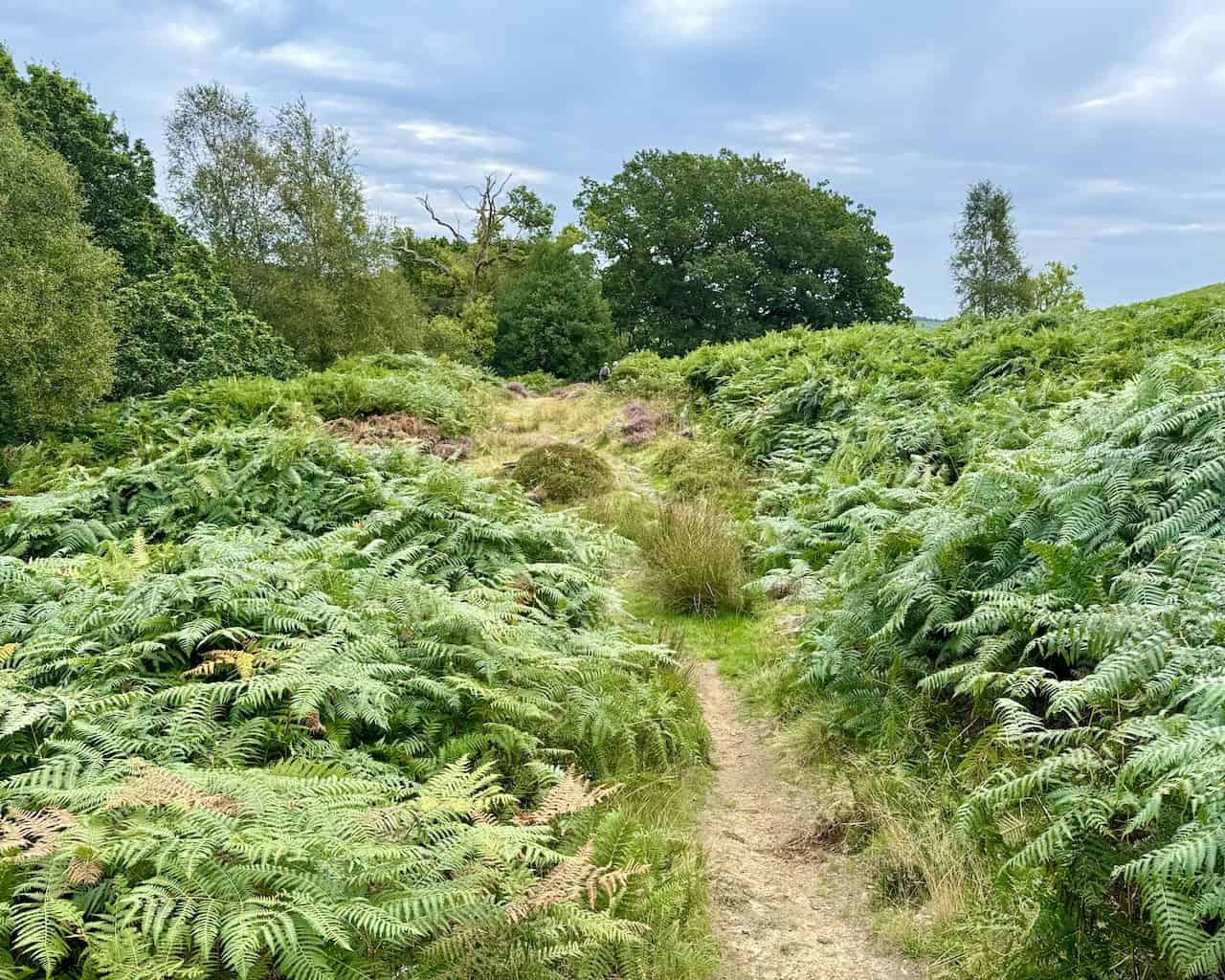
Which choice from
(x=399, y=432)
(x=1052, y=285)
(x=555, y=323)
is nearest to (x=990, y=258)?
(x=1052, y=285)

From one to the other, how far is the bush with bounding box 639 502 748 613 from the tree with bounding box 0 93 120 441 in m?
8.94

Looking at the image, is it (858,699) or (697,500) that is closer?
(858,699)

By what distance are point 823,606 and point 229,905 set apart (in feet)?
14.4

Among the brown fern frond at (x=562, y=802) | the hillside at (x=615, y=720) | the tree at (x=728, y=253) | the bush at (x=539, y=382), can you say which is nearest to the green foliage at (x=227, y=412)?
the hillside at (x=615, y=720)

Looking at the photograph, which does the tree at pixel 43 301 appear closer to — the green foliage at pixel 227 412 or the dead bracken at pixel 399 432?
the green foliage at pixel 227 412

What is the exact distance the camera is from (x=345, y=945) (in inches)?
76.9

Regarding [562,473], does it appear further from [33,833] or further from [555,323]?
[555,323]

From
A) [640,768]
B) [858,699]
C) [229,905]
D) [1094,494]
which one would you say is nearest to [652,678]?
[640,768]

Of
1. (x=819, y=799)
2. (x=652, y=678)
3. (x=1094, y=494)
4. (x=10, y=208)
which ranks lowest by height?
(x=819, y=799)

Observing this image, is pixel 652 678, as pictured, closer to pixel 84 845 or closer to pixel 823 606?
pixel 823 606

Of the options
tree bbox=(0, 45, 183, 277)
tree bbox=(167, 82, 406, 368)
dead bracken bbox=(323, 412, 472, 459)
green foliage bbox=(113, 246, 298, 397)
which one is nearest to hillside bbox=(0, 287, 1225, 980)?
dead bracken bbox=(323, 412, 472, 459)

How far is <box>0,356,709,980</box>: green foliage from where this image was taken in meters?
2.15

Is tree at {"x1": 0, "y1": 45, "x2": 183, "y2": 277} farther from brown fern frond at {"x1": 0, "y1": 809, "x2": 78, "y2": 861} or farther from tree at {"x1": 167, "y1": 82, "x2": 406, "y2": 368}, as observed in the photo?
brown fern frond at {"x1": 0, "y1": 809, "x2": 78, "y2": 861}

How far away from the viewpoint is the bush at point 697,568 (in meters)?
6.78
